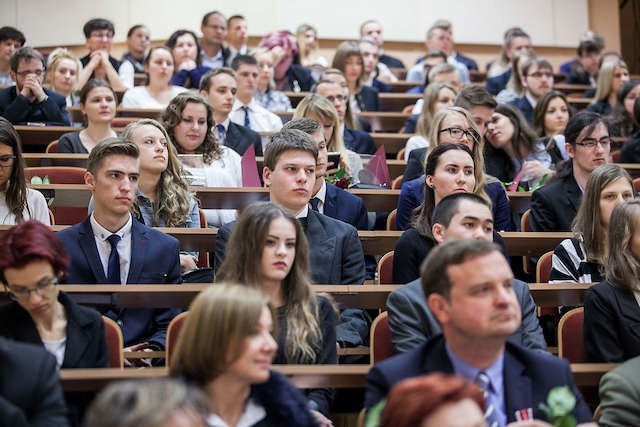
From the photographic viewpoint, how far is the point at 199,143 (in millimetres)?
4562

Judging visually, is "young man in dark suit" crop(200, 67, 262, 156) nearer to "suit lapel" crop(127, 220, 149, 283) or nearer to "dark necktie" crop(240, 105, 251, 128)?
"dark necktie" crop(240, 105, 251, 128)

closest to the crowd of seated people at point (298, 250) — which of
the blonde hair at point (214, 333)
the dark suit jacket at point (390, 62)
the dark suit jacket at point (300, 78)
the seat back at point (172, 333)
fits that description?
the blonde hair at point (214, 333)

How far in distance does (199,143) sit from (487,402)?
103 inches

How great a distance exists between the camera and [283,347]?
103 inches

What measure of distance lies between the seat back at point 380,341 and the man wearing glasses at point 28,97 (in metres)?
3.39

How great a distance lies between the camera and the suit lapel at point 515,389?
88.0 inches

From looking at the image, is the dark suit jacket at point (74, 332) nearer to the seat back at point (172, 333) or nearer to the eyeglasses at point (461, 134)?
the seat back at point (172, 333)

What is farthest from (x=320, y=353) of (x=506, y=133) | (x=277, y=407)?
(x=506, y=133)

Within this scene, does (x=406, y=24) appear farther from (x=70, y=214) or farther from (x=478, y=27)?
(x=70, y=214)

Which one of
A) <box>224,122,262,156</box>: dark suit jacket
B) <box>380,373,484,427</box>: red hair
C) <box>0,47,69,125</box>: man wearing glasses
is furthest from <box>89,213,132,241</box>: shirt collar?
<box>0,47,69,125</box>: man wearing glasses

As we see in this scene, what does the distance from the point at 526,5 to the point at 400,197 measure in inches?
258

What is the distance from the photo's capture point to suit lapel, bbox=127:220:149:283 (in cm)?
324

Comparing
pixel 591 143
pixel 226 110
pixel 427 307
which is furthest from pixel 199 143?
pixel 427 307

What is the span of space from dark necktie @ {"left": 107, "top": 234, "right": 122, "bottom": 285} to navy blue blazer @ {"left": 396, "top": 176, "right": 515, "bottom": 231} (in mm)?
1165
